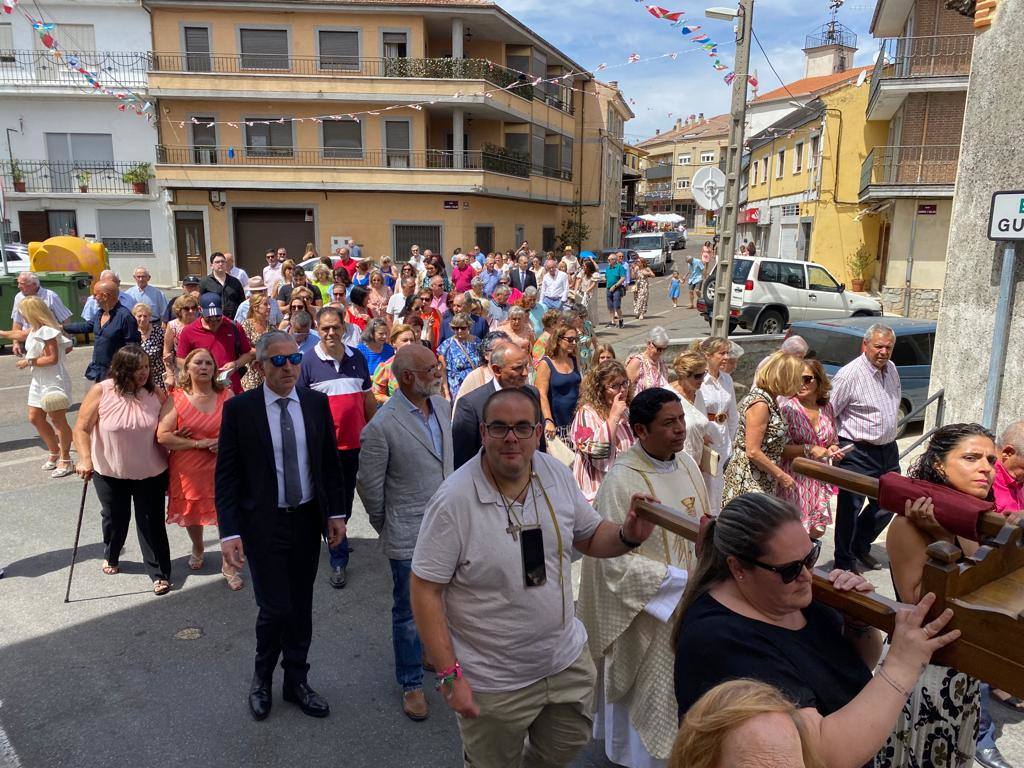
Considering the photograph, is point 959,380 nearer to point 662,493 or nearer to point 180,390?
point 662,493

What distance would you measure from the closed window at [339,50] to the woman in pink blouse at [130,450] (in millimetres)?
27354

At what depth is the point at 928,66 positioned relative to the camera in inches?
886

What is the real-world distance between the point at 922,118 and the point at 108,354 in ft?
79.2

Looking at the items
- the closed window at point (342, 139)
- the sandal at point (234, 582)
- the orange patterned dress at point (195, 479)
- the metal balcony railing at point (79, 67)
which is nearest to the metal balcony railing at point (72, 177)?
the metal balcony railing at point (79, 67)

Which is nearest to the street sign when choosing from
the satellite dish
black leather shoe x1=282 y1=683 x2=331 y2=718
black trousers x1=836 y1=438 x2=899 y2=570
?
black trousers x1=836 y1=438 x2=899 y2=570

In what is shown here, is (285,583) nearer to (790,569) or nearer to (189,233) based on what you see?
(790,569)

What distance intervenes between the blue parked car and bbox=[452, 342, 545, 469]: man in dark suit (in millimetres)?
6101

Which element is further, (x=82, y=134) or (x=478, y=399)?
(x=82, y=134)

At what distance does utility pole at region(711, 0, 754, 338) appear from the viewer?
9.16 m

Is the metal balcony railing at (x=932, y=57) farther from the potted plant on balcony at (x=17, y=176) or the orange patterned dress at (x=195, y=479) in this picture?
the potted plant on balcony at (x=17, y=176)

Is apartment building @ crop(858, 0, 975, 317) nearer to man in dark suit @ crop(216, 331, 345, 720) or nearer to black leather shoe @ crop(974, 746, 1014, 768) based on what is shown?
black leather shoe @ crop(974, 746, 1014, 768)

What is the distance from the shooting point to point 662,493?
338 centimetres

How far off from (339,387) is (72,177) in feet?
99.7

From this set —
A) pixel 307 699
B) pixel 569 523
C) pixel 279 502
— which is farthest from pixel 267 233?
pixel 569 523
